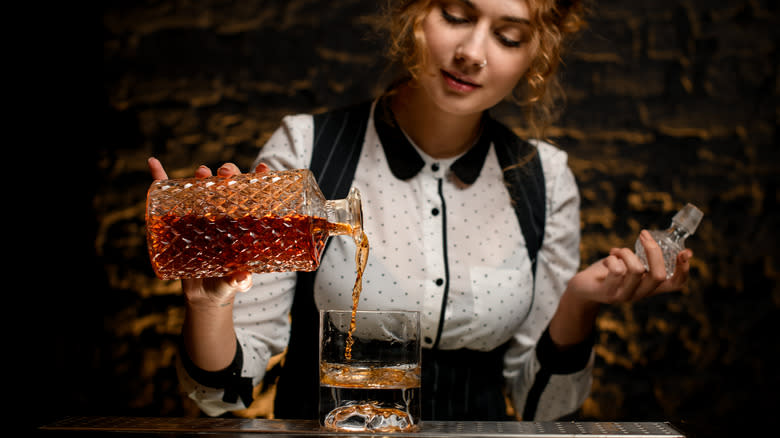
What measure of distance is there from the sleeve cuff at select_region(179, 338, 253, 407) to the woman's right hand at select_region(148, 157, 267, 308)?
7.2 inches

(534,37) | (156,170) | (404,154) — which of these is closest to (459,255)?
(404,154)

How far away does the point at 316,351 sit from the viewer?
5.12 ft

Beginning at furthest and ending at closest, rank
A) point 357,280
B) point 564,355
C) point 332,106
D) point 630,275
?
point 332,106, point 564,355, point 630,275, point 357,280

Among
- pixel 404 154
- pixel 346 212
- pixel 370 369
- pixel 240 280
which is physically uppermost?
pixel 404 154

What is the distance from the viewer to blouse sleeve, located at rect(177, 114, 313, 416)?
132 cm

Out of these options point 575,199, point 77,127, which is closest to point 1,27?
point 77,127

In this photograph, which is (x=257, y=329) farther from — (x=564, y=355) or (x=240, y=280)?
(x=564, y=355)

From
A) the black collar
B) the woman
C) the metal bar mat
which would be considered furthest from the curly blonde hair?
the metal bar mat

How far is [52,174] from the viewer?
218 cm

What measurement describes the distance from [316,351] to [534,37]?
2.70ft

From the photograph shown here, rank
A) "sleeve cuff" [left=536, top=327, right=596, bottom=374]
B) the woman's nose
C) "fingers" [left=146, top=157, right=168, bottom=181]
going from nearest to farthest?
"fingers" [left=146, top=157, right=168, bottom=181] < the woman's nose < "sleeve cuff" [left=536, top=327, right=596, bottom=374]

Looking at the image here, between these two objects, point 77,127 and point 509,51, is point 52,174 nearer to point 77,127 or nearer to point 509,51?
point 77,127

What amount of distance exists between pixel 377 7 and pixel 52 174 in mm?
1140

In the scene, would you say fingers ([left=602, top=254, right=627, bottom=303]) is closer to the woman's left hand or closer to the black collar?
the woman's left hand
